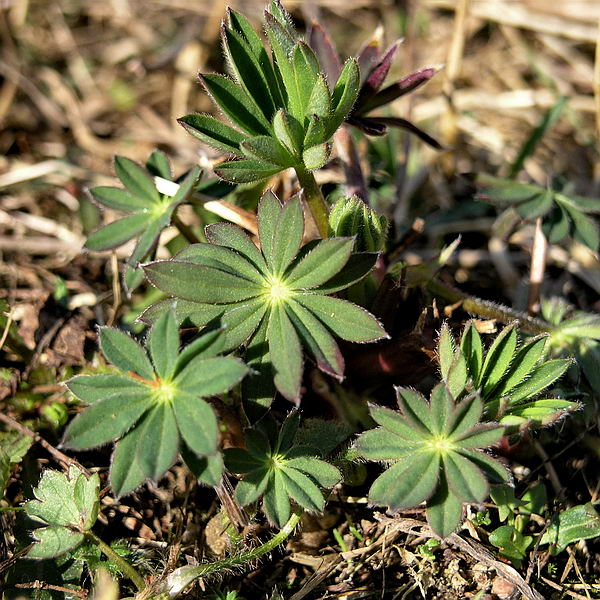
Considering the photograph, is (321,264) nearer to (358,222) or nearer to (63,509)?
(358,222)

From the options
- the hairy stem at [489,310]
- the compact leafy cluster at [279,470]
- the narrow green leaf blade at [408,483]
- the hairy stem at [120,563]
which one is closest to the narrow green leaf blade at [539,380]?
the narrow green leaf blade at [408,483]

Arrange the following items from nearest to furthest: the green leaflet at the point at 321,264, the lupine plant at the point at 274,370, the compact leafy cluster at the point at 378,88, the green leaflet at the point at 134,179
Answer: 1. the lupine plant at the point at 274,370
2. the green leaflet at the point at 321,264
3. the compact leafy cluster at the point at 378,88
4. the green leaflet at the point at 134,179

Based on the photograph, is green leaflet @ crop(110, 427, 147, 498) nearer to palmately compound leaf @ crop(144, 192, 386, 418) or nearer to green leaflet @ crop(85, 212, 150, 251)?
palmately compound leaf @ crop(144, 192, 386, 418)

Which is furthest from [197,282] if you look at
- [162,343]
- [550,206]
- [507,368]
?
[550,206]

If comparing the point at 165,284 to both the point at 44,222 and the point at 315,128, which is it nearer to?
the point at 315,128

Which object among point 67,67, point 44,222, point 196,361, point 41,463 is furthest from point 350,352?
point 67,67

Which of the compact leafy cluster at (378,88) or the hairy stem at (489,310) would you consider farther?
the hairy stem at (489,310)

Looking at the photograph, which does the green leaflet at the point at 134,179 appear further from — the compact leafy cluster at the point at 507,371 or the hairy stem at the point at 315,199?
the compact leafy cluster at the point at 507,371
